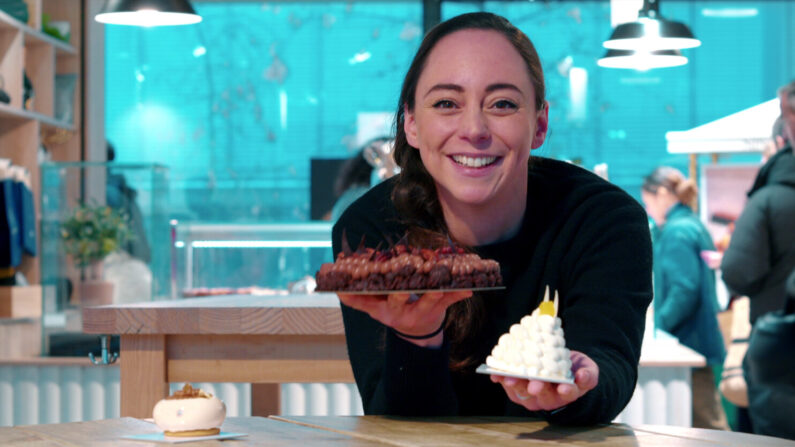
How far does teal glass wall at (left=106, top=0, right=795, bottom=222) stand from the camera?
8680 mm

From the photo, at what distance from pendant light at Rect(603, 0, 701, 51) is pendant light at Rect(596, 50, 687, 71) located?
16cm

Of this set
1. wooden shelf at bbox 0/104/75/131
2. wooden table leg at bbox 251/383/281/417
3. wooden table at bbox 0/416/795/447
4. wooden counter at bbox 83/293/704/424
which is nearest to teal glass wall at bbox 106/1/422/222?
wooden shelf at bbox 0/104/75/131

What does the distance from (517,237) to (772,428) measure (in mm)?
798

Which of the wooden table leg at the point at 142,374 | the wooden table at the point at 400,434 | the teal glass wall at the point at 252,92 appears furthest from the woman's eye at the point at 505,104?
the teal glass wall at the point at 252,92

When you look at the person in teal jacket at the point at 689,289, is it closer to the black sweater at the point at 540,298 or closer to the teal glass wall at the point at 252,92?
the black sweater at the point at 540,298

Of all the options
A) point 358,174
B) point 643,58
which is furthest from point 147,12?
point 643,58

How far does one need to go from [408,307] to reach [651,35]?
319cm

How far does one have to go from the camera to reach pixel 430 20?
14.9 ft

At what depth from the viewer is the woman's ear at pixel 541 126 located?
1945mm

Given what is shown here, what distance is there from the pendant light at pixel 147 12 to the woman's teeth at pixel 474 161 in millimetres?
2406

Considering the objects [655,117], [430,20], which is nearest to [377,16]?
[655,117]

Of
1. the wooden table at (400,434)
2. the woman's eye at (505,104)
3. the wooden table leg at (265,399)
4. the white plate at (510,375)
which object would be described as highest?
the woman's eye at (505,104)

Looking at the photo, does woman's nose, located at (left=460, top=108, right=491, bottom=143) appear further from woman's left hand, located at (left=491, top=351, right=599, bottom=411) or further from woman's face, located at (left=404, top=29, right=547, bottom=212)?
woman's left hand, located at (left=491, top=351, right=599, bottom=411)

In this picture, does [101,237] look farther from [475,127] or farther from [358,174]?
[475,127]
